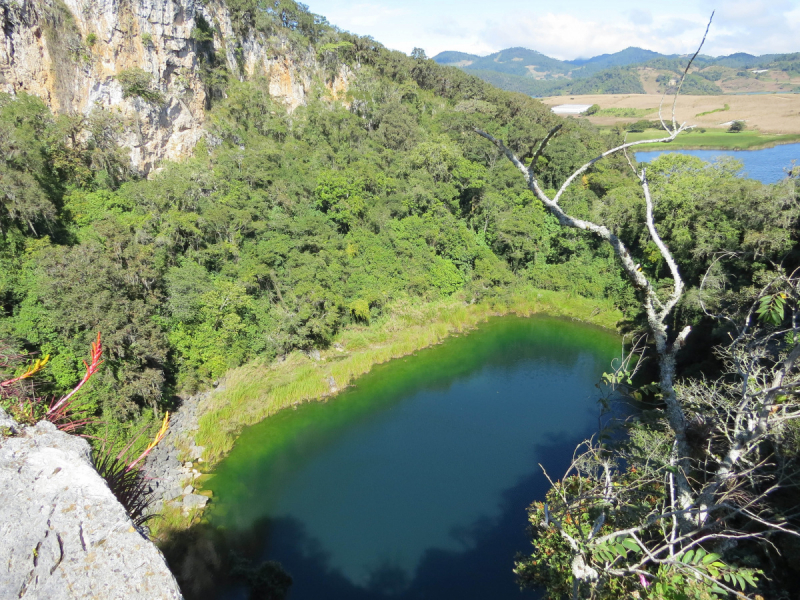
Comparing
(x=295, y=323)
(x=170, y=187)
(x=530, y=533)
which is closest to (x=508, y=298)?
(x=295, y=323)

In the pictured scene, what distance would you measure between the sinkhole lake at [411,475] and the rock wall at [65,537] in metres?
8.62

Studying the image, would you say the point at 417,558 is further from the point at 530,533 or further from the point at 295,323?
the point at 295,323

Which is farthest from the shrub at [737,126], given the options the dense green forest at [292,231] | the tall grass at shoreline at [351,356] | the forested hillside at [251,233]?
the tall grass at shoreline at [351,356]

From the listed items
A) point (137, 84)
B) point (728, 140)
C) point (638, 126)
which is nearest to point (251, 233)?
point (137, 84)

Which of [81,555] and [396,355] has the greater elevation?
[81,555]

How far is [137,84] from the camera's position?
824 inches

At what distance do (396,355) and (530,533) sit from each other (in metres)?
9.21

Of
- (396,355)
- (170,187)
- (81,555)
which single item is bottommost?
(396,355)

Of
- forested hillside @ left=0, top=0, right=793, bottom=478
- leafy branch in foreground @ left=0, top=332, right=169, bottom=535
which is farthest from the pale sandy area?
leafy branch in foreground @ left=0, top=332, right=169, bottom=535

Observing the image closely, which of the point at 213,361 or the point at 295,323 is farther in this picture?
the point at 295,323

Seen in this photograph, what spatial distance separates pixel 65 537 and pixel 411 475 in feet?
36.2

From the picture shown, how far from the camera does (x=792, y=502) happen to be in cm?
577

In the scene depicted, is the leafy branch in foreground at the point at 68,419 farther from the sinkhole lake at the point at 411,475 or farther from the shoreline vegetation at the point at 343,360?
the sinkhole lake at the point at 411,475

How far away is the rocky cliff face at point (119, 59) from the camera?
1819 cm
